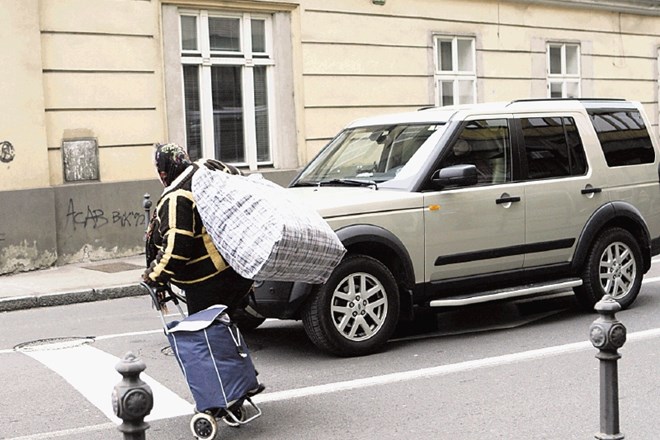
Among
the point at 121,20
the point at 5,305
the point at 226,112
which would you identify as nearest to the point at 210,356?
the point at 5,305

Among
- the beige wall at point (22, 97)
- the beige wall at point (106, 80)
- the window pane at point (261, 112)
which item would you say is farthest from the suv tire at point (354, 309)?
the window pane at point (261, 112)

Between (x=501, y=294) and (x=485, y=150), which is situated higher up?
(x=485, y=150)

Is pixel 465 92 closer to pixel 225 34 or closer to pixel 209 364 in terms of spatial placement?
pixel 225 34

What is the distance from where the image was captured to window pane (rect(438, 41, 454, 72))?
18467 millimetres

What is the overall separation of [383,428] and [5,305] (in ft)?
21.6

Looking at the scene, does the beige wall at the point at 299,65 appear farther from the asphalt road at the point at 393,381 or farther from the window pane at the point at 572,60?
the asphalt road at the point at 393,381

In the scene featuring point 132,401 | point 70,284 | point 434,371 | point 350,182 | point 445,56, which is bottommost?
point 434,371

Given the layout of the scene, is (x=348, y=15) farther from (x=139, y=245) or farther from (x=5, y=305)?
(x=5, y=305)

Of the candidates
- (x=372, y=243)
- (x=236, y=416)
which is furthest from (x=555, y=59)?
(x=236, y=416)

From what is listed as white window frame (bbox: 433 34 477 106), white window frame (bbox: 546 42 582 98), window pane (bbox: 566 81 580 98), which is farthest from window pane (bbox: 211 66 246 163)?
window pane (bbox: 566 81 580 98)

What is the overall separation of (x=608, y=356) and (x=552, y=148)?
471 centimetres

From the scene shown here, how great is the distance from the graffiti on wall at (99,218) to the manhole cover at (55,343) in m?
5.02

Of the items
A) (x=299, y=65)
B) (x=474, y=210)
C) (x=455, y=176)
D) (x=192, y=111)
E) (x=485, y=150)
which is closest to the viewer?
(x=455, y=176)

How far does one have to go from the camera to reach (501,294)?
26.5 ft
